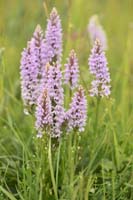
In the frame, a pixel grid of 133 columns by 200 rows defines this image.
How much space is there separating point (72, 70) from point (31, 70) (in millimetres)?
191

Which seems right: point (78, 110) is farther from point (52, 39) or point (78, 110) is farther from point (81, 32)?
point (81, 32)

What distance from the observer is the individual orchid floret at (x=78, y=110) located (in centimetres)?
282

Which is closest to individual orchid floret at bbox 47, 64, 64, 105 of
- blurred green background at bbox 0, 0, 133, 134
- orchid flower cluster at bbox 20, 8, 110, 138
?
orchid flower cluster at bbox 20, 8, 110, 138

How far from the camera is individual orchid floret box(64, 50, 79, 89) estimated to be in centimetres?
294

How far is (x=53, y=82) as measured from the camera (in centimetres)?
284

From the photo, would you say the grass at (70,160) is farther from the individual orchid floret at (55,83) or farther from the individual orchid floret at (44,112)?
the individual orchid floret at (55,83)

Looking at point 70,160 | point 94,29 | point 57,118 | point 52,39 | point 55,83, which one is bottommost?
point 70,160

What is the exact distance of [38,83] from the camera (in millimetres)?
3094

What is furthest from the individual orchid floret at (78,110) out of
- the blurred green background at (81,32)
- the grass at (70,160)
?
the blurred green background at (81,32)

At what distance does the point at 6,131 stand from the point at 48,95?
0.92m

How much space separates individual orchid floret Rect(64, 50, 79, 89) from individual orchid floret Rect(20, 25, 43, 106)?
145 mm

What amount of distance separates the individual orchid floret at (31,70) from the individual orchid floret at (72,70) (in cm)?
15

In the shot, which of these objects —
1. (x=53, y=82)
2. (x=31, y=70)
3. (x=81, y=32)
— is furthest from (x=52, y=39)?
(x=81, y=32)

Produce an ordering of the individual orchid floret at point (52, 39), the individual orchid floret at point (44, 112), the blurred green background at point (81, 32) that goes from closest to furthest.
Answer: the individual orchid floret at point (44, 112)
the individual orchid floret at point (52, 39)
the blurred green background at point (81, 32)
